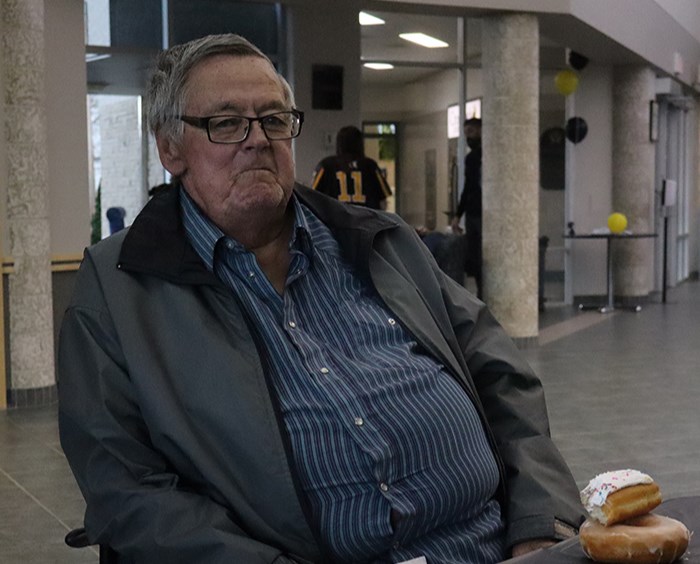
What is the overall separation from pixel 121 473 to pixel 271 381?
0.31 metres

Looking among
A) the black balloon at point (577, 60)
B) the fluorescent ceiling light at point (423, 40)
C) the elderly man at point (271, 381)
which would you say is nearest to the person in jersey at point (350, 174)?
the fluorescent ceiling light at point (423, 40)

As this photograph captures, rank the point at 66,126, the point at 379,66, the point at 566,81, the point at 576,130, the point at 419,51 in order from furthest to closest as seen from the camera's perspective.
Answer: the point at 576,130 < the point at 566,81 < the point at 419,51 < the point at 379,66 < the point at 66,126

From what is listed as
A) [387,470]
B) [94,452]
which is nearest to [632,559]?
[387,470]

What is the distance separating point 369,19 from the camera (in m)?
13.3

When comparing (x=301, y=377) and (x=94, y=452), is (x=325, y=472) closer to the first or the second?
(x=301, y=377)

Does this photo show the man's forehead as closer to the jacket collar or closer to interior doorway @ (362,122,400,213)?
the jacket collar

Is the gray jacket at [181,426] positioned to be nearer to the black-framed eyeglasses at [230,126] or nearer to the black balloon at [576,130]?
the black-framed eyeglasses at [230,126]

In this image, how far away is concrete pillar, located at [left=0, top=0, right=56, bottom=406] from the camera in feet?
24.7

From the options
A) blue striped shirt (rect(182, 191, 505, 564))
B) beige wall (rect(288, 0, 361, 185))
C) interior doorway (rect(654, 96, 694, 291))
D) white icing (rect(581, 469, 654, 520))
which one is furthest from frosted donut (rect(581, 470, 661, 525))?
interior doorway (rect(654, 96, 694, 291))

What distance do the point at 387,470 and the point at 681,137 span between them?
18709 mm

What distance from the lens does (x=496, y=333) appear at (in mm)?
2586

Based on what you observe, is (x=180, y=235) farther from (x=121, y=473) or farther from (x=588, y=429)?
(x=588, y=429)

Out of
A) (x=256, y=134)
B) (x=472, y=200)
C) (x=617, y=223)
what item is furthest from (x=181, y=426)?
(x=617, y=223)

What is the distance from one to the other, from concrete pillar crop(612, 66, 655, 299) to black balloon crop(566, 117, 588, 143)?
0.53m
